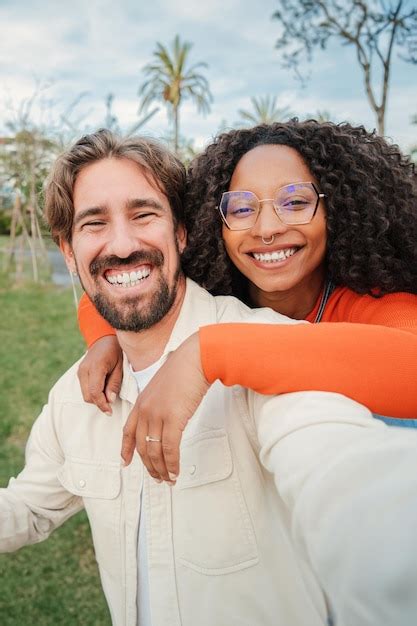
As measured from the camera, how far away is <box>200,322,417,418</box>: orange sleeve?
1.35m

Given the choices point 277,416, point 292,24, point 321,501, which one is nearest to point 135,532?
point 277,416

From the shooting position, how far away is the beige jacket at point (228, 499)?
2.85ft

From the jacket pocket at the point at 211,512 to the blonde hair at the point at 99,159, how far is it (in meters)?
1.03

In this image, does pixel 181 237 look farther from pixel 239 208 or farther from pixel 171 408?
pixel 171 408

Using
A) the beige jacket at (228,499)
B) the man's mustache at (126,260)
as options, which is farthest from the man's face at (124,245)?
the beige jacket at (228,499)

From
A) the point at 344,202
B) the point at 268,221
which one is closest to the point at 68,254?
the point at 268,221

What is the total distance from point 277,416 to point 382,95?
41.9 ft

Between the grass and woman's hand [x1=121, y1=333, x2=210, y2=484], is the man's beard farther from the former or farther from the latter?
the grass

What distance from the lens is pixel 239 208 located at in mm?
2268


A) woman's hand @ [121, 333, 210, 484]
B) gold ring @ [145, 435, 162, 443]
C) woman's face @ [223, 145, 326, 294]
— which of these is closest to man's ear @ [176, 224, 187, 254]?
woman's face @ [223, 145, 326, 294]

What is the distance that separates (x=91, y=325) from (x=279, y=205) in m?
1.04

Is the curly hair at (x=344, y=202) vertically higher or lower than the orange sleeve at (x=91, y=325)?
higher

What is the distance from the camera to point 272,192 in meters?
2.19

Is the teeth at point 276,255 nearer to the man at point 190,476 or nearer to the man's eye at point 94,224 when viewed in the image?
the man at point 190,476
